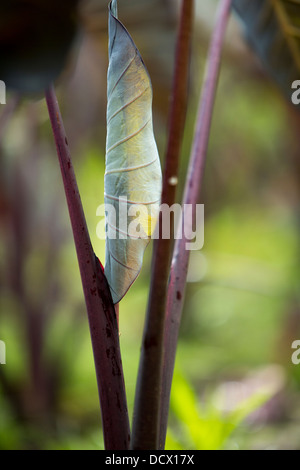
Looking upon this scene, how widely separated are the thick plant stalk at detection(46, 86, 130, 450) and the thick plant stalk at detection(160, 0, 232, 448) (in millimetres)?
44

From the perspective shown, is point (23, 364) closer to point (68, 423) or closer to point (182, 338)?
point (68, 423)

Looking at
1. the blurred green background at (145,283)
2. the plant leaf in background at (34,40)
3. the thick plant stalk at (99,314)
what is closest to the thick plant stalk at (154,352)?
the thick plant stalk at (99,314)

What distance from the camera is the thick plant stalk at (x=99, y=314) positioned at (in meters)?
0.33

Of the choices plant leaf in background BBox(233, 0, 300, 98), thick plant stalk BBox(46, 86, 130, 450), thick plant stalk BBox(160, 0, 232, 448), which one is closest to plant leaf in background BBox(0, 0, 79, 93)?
thick plant stalk BBox(46, 86, 130, 450)

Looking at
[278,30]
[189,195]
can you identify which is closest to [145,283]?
[278,30]

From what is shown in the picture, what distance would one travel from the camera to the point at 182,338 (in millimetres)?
2131

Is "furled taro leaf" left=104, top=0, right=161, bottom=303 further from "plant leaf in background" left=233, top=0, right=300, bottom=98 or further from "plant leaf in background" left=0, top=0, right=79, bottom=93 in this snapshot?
"plant leaf in background" left=233, top=0, right=300, bottom=98

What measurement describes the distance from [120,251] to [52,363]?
1.26m

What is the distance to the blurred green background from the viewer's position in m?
1.03

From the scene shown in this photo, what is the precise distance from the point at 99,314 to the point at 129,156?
0.11 metres

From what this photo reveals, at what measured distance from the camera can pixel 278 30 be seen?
60 cm

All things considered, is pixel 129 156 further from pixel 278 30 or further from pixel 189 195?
pixel 278 30

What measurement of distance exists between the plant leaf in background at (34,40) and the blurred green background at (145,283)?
0.76 feet

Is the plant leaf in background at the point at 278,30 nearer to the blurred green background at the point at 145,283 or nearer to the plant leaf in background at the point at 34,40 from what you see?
the blurred green background at the point at 145,283
